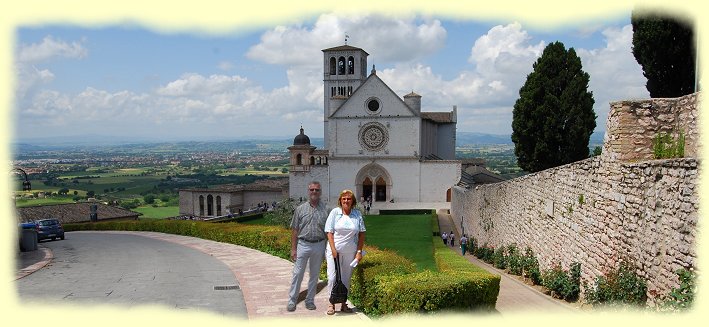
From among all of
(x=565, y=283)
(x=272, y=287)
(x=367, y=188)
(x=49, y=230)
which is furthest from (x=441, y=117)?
(x=272, y=287)

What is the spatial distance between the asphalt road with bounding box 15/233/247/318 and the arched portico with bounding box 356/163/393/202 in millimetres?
38387

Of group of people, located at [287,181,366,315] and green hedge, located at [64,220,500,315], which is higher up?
group of people, located at [287,181,366,315]

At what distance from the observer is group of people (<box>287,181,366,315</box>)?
862 centimetres

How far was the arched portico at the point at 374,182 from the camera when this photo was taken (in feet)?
186

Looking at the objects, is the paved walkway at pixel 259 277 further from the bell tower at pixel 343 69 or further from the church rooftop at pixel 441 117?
the bell tower at pixel 343 69

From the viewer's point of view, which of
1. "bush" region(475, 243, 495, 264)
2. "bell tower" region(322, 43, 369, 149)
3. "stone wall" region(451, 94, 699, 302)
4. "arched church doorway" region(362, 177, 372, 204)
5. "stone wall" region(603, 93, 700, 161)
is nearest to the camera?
"stone wall" region(451, 94, 699, 302)

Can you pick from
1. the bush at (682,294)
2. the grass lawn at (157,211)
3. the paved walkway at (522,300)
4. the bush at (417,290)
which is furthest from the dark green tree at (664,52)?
the grass lawn at (157,211)

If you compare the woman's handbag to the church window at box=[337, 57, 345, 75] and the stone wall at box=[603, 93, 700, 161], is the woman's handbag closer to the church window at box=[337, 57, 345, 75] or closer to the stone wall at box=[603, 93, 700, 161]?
the stone wall at box=[603, 93, 700, 161]

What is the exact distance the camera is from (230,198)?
62.6 meters

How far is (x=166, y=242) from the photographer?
2447 cm

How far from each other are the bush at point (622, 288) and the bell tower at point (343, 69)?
5775cm

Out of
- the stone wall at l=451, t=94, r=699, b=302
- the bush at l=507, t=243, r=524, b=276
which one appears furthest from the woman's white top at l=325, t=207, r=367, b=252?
the bush at l=507, t=243, r=524, b=276

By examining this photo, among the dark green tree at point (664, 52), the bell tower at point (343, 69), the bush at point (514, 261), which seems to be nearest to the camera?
the bush at point (514, 261)

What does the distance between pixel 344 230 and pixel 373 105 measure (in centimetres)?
4802
